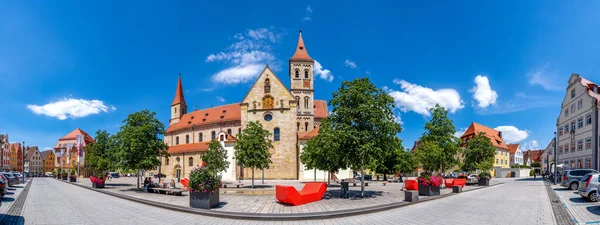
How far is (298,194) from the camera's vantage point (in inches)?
638

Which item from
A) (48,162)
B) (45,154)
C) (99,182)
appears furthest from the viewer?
(45,154)

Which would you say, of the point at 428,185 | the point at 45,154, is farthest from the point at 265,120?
the point at 45,154

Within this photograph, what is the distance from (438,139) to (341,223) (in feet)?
109

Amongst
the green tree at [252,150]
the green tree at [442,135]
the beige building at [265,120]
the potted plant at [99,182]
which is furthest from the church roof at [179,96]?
the green tree at [442,135]

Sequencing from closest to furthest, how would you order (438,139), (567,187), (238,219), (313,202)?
1. (238,219)
2. (313,202)
3. (567,187)
4. (438,139)

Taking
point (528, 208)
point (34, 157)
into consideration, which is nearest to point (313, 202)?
point (528, 208)

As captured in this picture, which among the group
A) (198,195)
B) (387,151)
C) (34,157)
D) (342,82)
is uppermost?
(342,82)

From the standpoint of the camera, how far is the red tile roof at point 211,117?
65.4m

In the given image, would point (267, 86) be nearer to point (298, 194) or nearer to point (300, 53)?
point (300, 53)

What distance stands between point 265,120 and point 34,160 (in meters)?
126

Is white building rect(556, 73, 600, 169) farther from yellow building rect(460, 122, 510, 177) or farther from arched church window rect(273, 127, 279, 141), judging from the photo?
arched church window rect(273, 127, 279, 141)

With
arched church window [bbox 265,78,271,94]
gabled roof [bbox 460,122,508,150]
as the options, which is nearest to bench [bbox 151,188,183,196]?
arched church window [bbox 265,78,271,94]

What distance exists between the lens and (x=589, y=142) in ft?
136

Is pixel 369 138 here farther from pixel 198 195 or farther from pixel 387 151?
pixel 198 195
